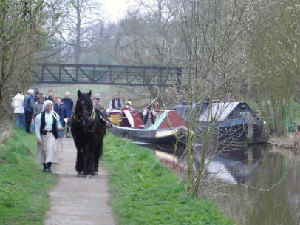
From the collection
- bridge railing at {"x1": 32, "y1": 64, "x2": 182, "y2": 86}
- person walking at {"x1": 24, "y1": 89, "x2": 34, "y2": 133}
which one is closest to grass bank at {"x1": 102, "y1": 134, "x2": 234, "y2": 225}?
person walking at {"x1": 24, "y1": 89, "x2": 34, "y2": 133}

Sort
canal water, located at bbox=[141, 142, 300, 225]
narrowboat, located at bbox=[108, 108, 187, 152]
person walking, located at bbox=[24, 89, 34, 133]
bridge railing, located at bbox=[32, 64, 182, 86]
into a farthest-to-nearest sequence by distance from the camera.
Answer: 1. bridge railing, located at bbox=[32, 64, 182, 86]
2. narrowboat, located at bbox=[108, 108, 187, 152]
3. person walking, located at bbox=[24, 89, 34, 133]
4. canal water, located at bbox=[141, 142, 300, 225]

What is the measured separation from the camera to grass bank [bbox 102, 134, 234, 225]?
12.1 m

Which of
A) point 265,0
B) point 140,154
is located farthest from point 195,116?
point 265,0

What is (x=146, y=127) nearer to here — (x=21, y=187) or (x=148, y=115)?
(x=148, y=115)

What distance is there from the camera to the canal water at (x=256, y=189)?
16141mm

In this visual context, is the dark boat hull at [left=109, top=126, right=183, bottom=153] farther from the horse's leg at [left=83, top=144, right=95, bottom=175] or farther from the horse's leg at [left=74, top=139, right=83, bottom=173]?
the horse's leg at [left=83, top=144, right=95, bottom=175]

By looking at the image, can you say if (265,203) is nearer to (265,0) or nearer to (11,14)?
(11,14)

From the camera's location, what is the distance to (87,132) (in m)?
17.4

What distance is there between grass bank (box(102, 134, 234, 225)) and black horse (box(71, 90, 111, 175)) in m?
0.68

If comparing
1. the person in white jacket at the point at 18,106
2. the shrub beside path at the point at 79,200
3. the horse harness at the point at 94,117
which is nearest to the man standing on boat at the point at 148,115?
the person in white jacket at the point at 18,106

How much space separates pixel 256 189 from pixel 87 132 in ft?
14.1

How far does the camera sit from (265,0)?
117 feet

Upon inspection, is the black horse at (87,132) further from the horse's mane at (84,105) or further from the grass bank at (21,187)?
the grass bank at (21,187)

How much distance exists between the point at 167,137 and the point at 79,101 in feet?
55.5
